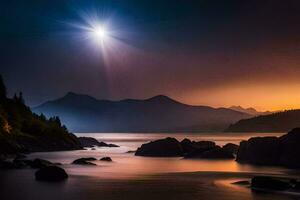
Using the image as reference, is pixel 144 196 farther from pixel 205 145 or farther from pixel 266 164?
pixel 205 145

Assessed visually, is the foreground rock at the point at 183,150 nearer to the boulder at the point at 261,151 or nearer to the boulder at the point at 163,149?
the boulder at the point at 163,149

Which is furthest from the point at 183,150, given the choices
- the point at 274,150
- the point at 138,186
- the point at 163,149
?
the point at 138,186

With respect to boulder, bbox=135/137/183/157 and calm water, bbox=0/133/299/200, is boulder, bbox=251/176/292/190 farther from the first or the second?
boulder, bbox=135/137/183/157

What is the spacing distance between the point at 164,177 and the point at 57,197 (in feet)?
98.7

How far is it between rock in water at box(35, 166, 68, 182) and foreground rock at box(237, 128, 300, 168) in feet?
152

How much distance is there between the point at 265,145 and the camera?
104562 mm

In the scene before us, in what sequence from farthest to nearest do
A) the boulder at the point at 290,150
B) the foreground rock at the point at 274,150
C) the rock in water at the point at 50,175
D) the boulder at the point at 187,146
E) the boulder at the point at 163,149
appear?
the boulder at the point at 187,146 < the boulder at the point at 163,149 < the foreground rock at the point at 274,150 < the boulder at the point at 290,150 < the rock in water at the point at 50,175

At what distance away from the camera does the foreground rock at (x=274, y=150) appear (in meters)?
97.6

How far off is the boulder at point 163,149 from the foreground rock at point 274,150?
3407cm

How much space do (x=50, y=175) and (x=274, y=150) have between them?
167 ft

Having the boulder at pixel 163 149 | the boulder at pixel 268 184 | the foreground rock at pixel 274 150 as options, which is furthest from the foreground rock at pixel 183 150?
the boulder at pixel 268 184

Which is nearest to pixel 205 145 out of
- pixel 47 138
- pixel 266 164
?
pixel 266 164

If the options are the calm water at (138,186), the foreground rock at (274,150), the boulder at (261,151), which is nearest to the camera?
→ the calm water at (138,186)

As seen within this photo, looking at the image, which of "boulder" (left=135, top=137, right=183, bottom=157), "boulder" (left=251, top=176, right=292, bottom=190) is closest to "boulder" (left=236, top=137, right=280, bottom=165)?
"boulder" (left=135, top=137, right=183, bottom=157)
